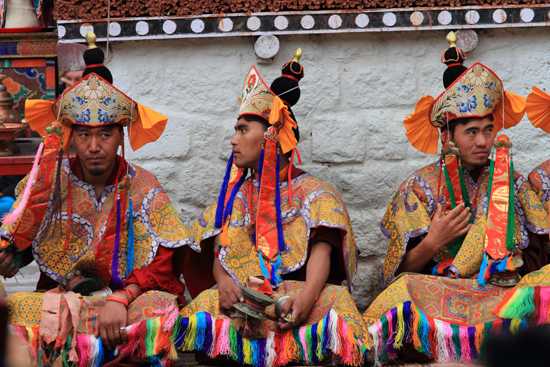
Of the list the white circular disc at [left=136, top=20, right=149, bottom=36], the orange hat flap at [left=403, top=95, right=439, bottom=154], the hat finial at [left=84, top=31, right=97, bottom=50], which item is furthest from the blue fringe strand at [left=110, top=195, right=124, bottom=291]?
the orange hat flap at [left=403, top=95, right=439, bottom=154]

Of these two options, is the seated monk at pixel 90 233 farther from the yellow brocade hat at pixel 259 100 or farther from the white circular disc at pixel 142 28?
the white circular disc at pixel 142 28

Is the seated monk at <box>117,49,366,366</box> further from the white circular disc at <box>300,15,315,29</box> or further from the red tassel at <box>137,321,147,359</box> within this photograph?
the white circular disc at <box>300,15,315,29</box>

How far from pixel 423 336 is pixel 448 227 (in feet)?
2.28

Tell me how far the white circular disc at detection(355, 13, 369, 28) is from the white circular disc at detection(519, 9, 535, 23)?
1.05 meters

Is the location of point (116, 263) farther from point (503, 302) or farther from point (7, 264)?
point (503, 302)

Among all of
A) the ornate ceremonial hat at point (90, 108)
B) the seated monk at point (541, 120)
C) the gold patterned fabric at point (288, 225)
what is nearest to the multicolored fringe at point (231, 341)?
the gold patterned fabric at point (288, 225)

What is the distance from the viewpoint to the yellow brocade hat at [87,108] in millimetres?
4000

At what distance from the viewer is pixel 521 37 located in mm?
4879

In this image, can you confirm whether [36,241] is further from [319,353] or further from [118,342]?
[319,353]

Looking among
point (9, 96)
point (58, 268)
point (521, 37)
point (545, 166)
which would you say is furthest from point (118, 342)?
point (521, 37)

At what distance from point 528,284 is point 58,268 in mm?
2664

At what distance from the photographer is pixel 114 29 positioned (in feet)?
15.9

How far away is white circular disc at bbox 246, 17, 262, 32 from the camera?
4.83 m

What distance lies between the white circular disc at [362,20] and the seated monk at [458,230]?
0.74 metres
